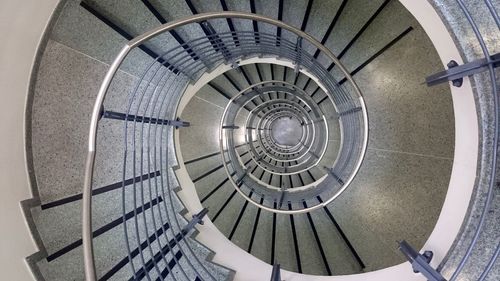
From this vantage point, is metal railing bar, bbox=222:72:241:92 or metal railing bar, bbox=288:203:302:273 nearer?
metal railing bar, bbox=288:203:302:273

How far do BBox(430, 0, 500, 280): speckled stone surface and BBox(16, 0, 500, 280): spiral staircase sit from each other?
0.01 metres

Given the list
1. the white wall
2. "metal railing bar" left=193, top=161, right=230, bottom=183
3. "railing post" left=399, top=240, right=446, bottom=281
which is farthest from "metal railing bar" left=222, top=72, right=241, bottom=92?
"railing post" left=399, top=240, right=446, bottom=281

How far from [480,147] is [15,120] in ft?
10.2

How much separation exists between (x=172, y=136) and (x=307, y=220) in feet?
9.12

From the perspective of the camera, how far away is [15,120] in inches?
78.7

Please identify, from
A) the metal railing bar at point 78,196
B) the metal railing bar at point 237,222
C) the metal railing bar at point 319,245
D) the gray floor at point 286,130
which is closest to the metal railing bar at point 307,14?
the metal railing bar at point 78,196

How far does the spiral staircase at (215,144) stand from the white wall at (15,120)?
10cm

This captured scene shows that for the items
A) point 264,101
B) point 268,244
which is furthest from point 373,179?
point 264,101

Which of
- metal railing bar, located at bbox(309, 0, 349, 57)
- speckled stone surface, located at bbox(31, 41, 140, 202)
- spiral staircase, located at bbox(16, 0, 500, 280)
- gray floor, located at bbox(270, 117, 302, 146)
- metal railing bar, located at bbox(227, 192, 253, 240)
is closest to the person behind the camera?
spiral staircase, located at bbox(16, 0, 500, 280)

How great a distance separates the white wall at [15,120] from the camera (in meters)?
1.79

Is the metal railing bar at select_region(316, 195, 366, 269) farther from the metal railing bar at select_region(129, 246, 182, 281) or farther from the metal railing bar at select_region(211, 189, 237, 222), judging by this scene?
the metal railing bar at select_region(129, 246, 182, 281)

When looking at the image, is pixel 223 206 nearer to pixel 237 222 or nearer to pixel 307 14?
pixel 237 222

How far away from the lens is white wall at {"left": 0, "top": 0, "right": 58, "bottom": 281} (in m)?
1.79

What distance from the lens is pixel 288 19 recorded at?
373cm
